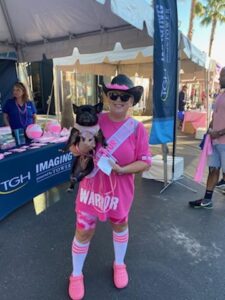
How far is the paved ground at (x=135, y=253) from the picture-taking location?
193cm

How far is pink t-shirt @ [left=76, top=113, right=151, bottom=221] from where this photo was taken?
62.4 inches

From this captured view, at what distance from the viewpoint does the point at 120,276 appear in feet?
6.47

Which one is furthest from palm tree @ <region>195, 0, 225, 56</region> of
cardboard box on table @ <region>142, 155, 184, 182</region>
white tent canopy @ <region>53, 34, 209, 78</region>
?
cardboard box on table @ <region>142, 155, 184, 182</region>

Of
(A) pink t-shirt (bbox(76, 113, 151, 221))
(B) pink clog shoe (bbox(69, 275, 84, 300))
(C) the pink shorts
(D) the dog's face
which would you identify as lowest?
(B) pink clog shoe (bbox(69, 275, 84, 300))

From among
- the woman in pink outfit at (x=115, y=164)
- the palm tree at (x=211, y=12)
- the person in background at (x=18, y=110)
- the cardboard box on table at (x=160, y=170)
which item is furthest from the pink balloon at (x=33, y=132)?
the palm tree at (x=211, y=12)

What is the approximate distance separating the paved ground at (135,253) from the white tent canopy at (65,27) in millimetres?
2239

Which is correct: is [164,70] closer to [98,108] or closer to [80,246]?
[98,108]

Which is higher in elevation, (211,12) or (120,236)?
(211,12)

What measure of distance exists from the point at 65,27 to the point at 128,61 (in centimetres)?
333

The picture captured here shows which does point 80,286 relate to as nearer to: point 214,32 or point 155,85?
point 155,85

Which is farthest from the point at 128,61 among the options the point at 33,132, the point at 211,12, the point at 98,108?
the point at 211,12

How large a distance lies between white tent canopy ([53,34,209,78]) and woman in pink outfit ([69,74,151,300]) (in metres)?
2.52

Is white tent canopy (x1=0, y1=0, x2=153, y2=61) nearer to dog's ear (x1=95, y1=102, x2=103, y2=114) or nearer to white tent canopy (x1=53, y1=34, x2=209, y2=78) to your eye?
white tent canopy (x1=53, y1=34, x2=209, y2=78)

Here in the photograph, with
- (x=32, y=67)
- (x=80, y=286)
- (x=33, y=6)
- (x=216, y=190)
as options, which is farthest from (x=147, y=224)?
(x=32, y=67)
